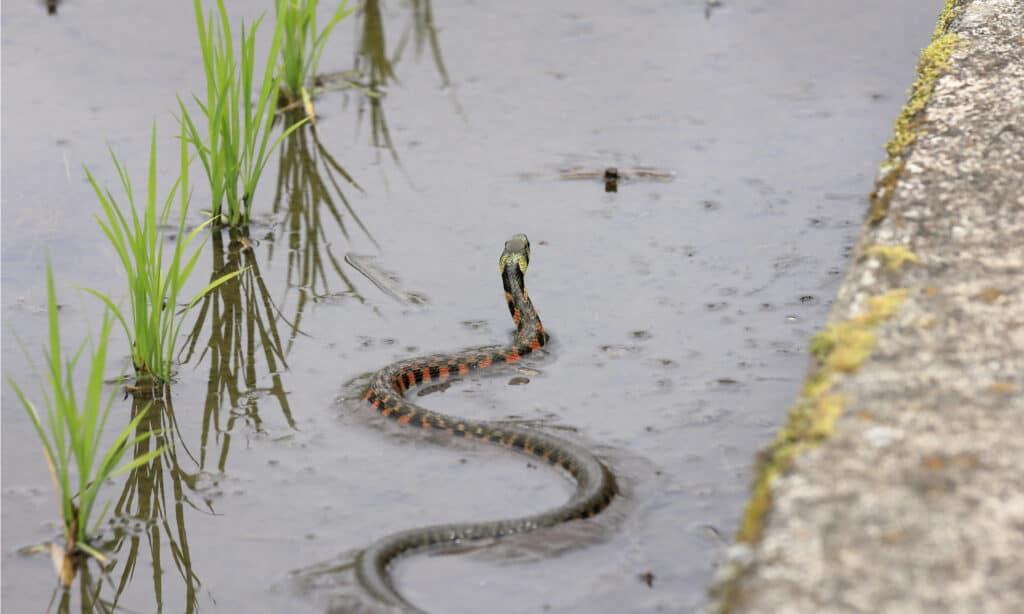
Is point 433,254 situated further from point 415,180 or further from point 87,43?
point 87,43

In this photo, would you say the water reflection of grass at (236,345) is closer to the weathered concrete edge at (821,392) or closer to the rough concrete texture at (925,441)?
the weathered concrete edge at (821,392)

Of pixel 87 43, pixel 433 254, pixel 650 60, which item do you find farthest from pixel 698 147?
pixel 87 43

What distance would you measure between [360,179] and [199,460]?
10.8 feet

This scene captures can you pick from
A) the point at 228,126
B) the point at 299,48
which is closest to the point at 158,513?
the point at 228,126

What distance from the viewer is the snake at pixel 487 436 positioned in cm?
477

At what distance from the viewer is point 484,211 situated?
7887 millimetres

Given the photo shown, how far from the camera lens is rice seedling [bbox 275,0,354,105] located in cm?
874

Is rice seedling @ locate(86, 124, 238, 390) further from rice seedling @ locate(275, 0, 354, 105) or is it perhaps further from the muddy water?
rice seedling @ locate(275, 0, 354, 105)

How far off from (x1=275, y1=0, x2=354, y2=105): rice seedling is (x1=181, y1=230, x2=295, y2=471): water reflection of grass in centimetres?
191

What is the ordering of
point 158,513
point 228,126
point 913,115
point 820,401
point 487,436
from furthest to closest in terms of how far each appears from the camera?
1. point 228,126
2. point 487,436
3. point 158,513
4. point 913,115
5. point 820,401

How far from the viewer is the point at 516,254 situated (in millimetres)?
6926

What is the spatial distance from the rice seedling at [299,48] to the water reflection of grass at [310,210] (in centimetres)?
39

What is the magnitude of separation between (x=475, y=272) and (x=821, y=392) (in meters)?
4.18

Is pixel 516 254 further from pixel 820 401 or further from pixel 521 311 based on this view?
pixel 820 401
